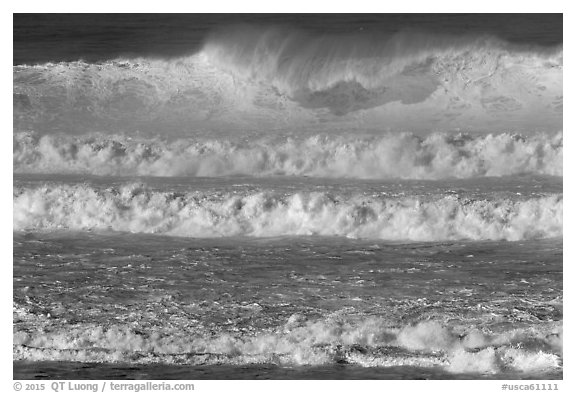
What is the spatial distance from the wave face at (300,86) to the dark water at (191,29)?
0.73ft

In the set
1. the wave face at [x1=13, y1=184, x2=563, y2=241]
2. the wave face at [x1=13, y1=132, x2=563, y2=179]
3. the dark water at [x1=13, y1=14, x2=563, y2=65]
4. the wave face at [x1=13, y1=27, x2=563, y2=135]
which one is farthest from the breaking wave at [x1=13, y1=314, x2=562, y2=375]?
the dark water at [x1=13, y1=14, x2=563, y2=65]

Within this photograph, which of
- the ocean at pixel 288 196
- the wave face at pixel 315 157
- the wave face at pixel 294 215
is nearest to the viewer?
the ocean at pixel 288 196

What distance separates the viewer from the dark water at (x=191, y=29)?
619 inches

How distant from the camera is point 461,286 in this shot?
33.2 feet

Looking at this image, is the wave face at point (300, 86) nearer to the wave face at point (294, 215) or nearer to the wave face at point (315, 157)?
the wave face at point (315, 157)

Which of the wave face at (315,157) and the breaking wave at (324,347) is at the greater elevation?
the wave face at (315,157)

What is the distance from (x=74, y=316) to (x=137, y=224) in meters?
2.47

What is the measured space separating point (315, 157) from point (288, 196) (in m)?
1.58

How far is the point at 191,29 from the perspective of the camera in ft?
53.6

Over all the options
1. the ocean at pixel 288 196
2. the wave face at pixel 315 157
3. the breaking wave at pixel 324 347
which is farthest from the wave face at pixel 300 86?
the breaking wave at pixel 324 347

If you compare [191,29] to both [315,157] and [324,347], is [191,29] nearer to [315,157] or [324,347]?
[315,157]

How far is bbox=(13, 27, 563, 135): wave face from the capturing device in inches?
576
